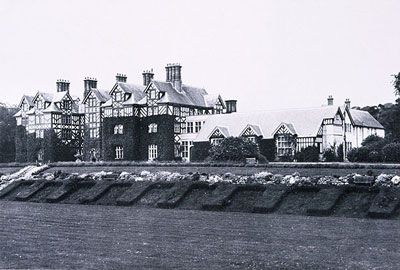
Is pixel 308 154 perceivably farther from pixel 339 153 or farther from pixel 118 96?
pixel 118 96

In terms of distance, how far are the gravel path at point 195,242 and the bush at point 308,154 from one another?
27.9m

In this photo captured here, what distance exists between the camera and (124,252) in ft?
39.6

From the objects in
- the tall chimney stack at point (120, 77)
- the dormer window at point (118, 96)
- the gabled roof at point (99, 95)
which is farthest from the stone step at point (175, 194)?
the tall chimney stack at point (120, 77)

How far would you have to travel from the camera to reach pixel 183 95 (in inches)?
2279

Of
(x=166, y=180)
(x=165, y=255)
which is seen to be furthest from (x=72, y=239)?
(x=166, y=180)

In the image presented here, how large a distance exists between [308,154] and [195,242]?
35.1 m

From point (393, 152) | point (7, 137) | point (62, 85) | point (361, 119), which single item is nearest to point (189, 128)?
point (361, 119)

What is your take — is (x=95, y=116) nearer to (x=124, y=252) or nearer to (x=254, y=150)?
(x=254, y=150)

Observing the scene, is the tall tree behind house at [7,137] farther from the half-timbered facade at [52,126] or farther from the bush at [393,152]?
the bush at [393,152]

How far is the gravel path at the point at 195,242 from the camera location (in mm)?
10969

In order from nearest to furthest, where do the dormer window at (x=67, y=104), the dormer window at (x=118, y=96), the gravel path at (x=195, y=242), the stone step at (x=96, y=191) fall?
the gravel path at (x=195, y=242) < the stone step at (x=96, y=191) < the dormer window at (x=118, y=96) < the dormer window at (x=67, y=104)

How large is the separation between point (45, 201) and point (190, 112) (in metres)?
30.9

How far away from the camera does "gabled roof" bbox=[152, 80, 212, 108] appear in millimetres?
55188

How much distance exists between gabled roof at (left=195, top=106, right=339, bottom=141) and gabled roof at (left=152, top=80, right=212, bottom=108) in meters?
3.33
